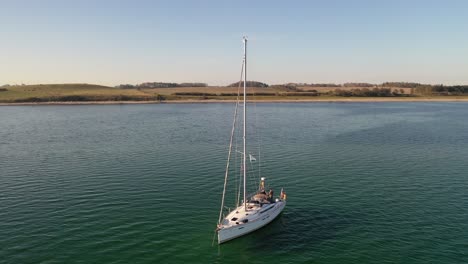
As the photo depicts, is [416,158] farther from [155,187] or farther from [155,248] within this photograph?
[155,248]

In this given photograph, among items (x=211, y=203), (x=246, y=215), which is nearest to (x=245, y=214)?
(x=246, y=215)

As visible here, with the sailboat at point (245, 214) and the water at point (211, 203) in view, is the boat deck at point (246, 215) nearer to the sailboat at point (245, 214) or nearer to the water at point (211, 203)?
the sailboat at point (245, 214)

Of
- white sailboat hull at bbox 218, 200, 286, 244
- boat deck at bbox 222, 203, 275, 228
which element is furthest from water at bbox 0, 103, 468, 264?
boat deck at bbox 222, 203, 275, 228

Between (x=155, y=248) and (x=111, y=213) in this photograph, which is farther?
(x=111, y=213)

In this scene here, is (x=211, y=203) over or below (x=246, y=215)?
below

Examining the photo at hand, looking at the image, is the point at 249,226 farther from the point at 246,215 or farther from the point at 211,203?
the point at 211,203

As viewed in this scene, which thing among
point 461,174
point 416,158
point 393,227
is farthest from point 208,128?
point 393,227
